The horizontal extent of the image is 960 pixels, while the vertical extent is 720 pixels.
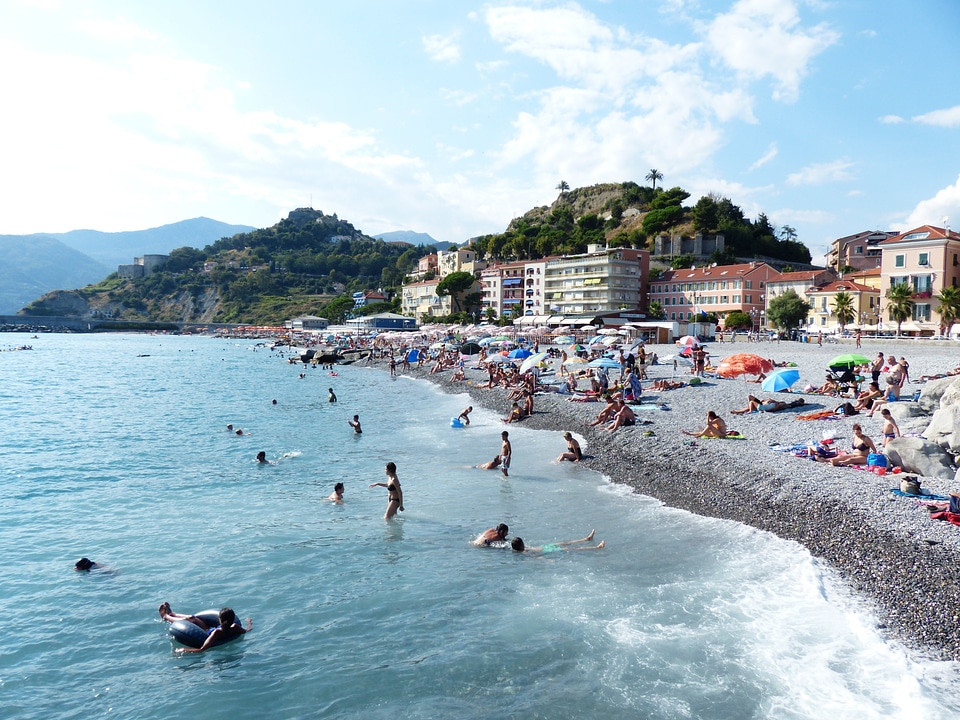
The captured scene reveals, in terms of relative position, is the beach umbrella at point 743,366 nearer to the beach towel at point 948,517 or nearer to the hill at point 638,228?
the beach towel at point 948,517

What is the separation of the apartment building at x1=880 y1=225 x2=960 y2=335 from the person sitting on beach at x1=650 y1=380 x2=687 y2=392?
3254cm

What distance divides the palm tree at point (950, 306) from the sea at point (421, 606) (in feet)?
135

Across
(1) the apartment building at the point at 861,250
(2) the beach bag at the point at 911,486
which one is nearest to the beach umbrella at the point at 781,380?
(2) the beach bag at the point at 911,486

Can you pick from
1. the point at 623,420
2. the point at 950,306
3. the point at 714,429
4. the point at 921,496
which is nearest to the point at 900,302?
the point at 950,306

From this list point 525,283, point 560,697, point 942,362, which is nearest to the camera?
point 560,697

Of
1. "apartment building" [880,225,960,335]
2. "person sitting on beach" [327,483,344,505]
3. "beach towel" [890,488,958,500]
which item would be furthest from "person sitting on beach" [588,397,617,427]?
"apartment building" [880,225,960,335]

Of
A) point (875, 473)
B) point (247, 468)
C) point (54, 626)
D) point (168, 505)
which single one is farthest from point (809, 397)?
point (54, 626)

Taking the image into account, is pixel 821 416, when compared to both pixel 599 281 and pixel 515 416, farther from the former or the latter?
pixel 599 281

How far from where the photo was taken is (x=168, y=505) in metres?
14.6

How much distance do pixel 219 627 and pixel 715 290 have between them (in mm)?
74170

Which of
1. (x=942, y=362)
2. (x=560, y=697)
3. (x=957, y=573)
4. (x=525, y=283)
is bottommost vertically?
(x=560, y=697)

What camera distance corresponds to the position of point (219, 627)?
8.37 metres

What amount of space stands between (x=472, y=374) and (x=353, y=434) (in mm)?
18204

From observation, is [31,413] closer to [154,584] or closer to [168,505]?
[168,505]
